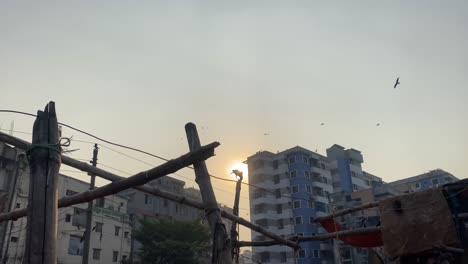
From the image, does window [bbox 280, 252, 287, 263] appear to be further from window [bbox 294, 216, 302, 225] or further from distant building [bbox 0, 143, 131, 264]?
distant building [bbox 0, 143, 131, 264]

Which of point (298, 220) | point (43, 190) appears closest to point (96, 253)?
point (298, 220)

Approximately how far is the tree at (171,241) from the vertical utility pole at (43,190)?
3688 centimetres

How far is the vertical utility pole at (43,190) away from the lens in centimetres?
353

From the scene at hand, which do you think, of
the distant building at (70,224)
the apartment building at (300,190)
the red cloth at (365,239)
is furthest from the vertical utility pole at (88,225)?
the apartment building at (300,190)

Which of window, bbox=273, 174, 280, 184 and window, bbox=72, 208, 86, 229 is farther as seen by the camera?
window, bbox=273, 174, 280, 184

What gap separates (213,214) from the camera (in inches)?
256

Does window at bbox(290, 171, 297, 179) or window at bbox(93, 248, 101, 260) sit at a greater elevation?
window at bbox(290, 171, 297, 179)

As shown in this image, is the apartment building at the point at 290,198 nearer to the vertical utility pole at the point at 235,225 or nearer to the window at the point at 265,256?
the window at the point at 265,256

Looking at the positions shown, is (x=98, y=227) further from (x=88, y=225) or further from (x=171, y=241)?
(x=88, y=225)

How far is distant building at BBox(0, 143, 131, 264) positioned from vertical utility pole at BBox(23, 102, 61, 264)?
2625cm

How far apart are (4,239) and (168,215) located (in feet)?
90.7

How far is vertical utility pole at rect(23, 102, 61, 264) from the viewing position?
3534 mm

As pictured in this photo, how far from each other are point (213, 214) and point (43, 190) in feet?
11.0

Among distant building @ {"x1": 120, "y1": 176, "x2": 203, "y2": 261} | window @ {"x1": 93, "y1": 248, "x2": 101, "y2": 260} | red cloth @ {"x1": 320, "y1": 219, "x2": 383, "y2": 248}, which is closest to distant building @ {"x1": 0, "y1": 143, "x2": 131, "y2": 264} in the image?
window @ {"x1": 93, "y1": 248, "x2": 101, "y2": 260}
